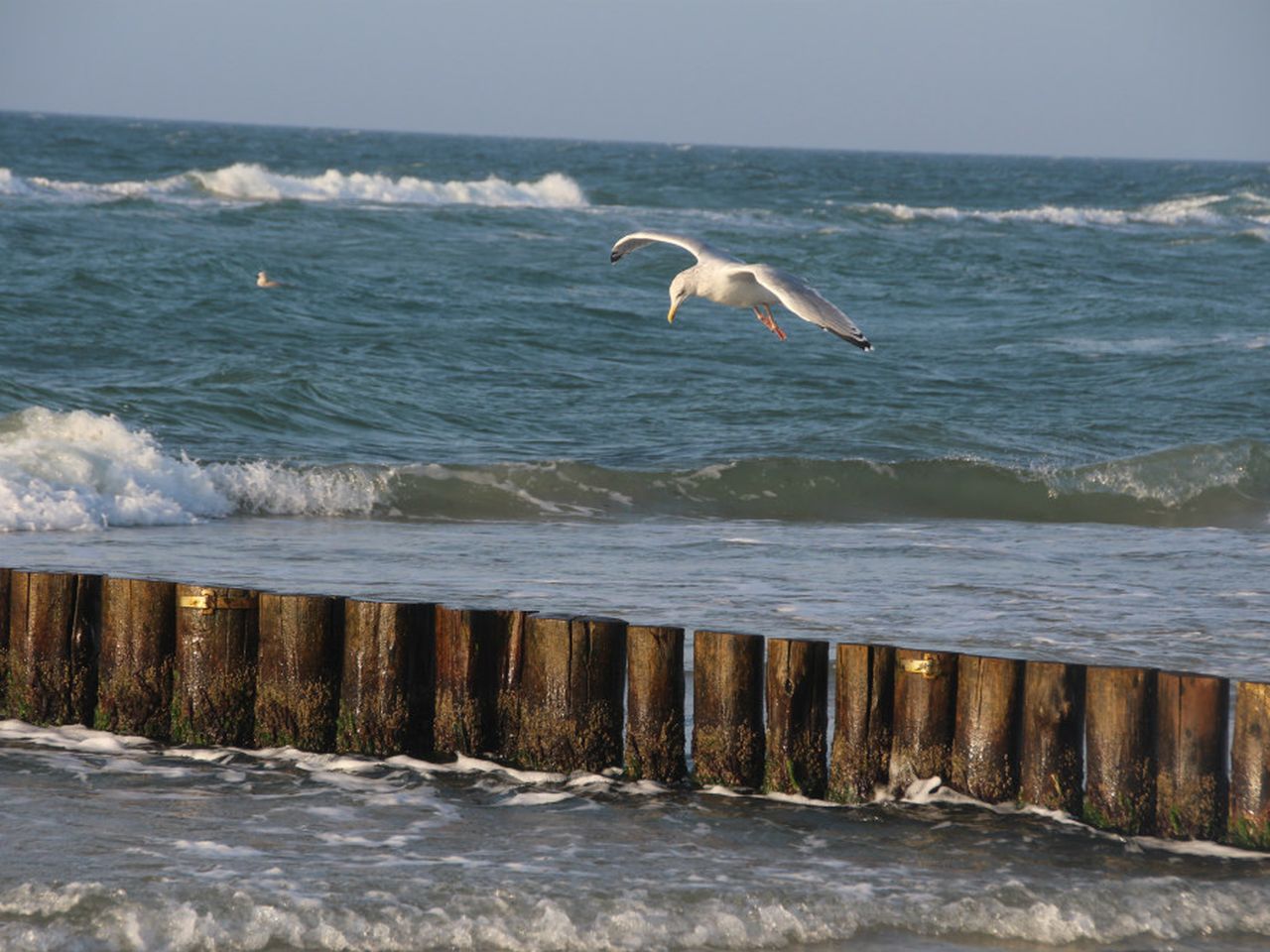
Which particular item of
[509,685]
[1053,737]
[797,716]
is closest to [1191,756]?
[1053,737]

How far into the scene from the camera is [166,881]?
4.58 m

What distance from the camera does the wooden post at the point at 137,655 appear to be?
19.5 feet

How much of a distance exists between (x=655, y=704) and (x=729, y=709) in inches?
9.9

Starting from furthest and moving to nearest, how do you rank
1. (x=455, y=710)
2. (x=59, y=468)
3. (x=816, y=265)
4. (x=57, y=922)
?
(x=816, y=265) → (x=59, y=468) → (x=455, y=710) → (x=57, y=922)

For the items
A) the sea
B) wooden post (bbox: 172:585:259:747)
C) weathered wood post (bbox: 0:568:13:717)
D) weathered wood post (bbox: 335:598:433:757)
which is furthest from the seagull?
weathered wood post (bbox: 0:568:13:717)

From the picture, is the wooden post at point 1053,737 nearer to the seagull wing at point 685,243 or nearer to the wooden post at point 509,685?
the wooden post at point 509,685

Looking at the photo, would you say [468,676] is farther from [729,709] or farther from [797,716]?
[797,716]

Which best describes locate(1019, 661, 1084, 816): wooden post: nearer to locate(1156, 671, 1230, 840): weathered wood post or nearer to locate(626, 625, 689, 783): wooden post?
locate(1156, 671, 1230, 840): weathered wood post

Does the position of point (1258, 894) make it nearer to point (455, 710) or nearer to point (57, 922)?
point (455, 710)

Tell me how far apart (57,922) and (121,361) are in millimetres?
12091

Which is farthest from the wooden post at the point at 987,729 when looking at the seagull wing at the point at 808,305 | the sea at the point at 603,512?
the seagull wing at the point at 808,305

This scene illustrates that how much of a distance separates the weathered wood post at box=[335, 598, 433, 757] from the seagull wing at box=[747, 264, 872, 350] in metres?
2.61

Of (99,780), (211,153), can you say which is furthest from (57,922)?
(211,153)

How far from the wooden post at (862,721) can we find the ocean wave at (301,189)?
29.1 meters
